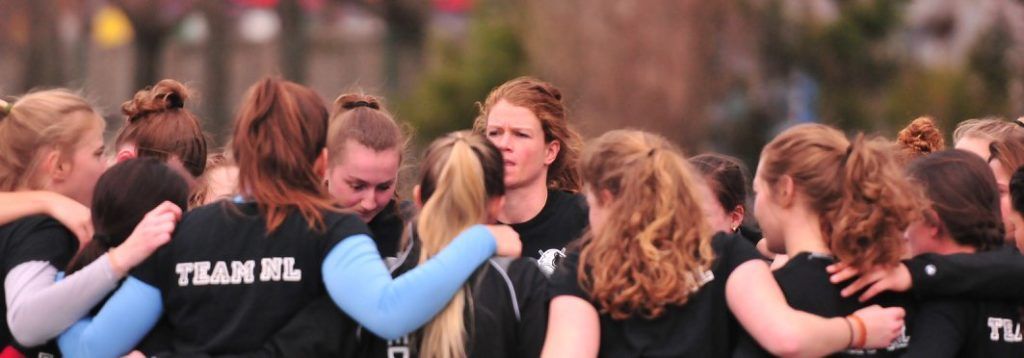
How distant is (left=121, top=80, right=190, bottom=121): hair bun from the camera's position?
5285mm

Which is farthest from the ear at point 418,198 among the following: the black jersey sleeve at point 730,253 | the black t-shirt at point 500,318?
the black jersey sleeve at point 730,253

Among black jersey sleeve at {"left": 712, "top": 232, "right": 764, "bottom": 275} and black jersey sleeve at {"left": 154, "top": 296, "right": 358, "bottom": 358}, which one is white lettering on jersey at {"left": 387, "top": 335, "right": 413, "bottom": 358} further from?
black jersey sleeve at {"left": 712, "top": 232, "right": 764, "bottom": 275}

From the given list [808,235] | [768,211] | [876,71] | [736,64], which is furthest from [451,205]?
[736,64]

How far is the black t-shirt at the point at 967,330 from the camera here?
416cm

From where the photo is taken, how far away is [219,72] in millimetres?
20703

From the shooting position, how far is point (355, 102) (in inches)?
205

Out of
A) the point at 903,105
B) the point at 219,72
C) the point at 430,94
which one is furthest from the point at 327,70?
the point at 903,105

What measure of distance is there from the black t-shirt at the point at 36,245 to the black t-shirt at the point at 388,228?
3.26 feet

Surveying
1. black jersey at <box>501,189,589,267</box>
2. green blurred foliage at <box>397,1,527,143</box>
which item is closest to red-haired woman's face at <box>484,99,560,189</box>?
black jersey at <box>501,189,589,267</box>

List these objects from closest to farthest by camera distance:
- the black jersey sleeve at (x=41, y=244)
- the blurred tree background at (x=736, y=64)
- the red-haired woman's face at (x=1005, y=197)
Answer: the black jersey sleeve at (x=41, y=244)
the red-haired woman's face at (x=1005, y=197)
the blurred tree background at (x=736, y=64)

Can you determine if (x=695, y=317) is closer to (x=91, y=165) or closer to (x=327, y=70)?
(x=91, y=165)

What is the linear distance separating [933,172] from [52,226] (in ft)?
8.78

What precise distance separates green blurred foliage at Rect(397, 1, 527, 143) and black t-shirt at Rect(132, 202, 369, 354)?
1193 centimetres

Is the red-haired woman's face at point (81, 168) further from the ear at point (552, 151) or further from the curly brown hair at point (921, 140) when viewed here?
the curly brown hair at point (921, 140)
